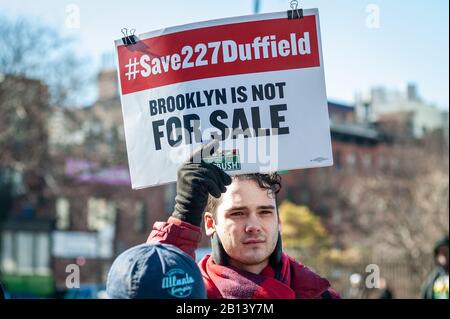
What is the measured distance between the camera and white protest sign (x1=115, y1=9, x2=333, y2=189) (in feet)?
11.3

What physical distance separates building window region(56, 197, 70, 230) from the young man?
36.0 meters

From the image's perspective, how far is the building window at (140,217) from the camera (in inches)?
1593

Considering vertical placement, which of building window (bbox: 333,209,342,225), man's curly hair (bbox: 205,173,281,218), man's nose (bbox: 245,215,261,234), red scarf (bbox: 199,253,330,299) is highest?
man's curly hair (bbox: 205,173,281,218)

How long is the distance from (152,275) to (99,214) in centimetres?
3642

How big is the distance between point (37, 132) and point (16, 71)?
3850 mm

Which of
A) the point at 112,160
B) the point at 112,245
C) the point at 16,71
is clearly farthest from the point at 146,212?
the point at 16,71

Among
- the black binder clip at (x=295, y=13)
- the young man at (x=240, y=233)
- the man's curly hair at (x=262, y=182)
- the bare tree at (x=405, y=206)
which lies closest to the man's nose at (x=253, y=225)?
the young man at (x=240, y=233)

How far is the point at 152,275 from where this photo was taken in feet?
9.39

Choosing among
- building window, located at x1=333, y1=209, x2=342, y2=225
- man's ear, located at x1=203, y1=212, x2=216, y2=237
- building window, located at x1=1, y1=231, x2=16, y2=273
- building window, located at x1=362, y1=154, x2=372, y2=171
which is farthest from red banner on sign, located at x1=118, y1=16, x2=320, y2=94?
building window, located at x1=333, y1=209, x2=342, y2=225

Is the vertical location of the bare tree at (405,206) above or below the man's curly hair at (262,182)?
below

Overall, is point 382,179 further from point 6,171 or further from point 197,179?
point 197,179

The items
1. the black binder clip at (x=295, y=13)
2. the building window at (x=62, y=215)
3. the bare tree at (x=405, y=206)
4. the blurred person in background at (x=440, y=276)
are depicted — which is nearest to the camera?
the black binder clip at (x=295, y=13)

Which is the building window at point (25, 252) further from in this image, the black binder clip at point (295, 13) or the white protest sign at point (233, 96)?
the black binder clip at point (295, 13)

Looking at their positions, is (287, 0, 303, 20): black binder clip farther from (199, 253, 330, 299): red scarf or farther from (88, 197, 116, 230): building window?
(88, 197, 116, 230): building window
